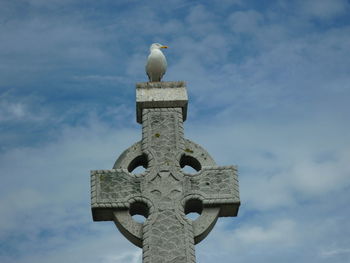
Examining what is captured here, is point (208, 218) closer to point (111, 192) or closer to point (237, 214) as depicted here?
point (237, 214)

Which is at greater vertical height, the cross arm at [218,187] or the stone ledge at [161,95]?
the stone ledge at [161,95]

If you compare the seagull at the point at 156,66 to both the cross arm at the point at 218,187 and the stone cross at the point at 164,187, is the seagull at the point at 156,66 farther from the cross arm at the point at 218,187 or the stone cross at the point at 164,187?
the cross arm at the point at 218,187

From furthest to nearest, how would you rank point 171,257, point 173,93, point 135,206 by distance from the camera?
point 173,93 → point 135,206 → point 171,257

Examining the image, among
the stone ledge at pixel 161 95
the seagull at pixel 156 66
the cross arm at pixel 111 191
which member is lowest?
the cross arm at pixel 111 191

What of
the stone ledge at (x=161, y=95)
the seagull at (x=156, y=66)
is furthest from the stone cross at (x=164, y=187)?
the seagull at (x=156, y=66)

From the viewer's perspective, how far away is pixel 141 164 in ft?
Result: 33.9

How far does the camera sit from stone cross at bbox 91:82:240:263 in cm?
934

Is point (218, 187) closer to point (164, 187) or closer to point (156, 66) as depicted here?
point (164, 187)

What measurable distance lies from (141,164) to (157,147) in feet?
1.21

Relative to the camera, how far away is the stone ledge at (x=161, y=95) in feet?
34.6

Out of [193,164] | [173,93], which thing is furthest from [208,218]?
[173,93]

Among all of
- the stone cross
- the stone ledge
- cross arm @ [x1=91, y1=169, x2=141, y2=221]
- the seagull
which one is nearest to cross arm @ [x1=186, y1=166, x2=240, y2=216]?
the stone cross

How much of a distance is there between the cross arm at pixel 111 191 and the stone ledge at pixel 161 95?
1.16 metres

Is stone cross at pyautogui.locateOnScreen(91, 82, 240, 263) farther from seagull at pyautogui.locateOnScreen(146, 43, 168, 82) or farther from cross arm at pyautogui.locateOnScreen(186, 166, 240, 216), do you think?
seagull at pyautogui.locateOnScreen(146, 43, 168, 82)
